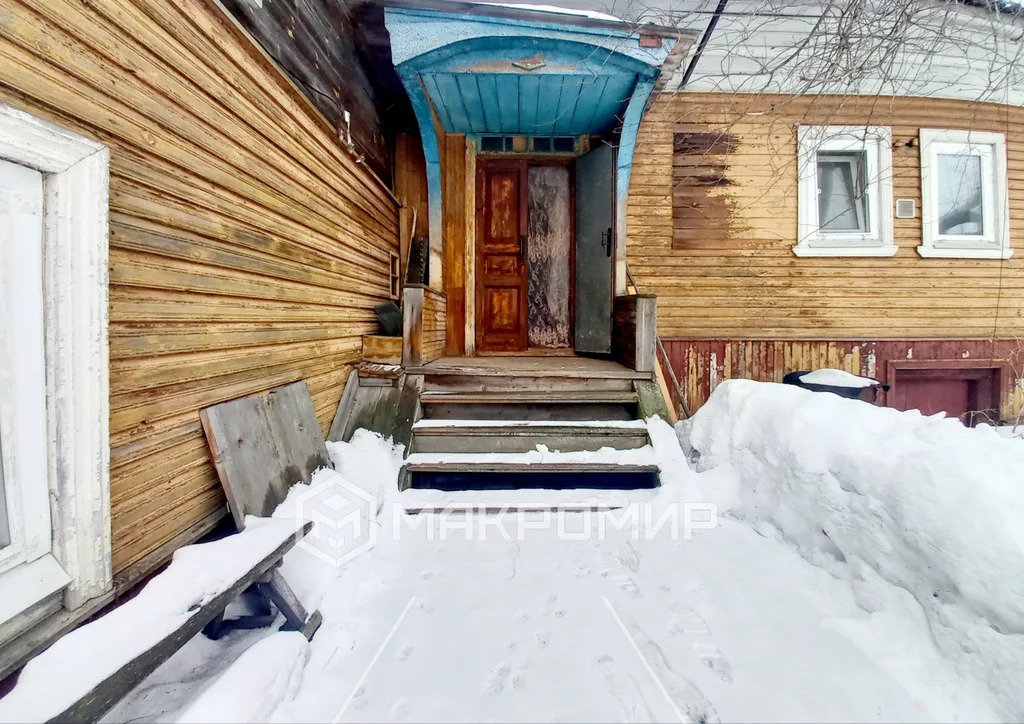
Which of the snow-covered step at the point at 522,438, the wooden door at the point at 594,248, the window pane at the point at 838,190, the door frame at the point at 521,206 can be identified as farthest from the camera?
the window pane at the point at 838,190

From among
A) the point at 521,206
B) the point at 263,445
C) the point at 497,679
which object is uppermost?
the point at 521,206

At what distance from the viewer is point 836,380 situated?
13.0 ft

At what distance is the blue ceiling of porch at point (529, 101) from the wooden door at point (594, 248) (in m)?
0.38

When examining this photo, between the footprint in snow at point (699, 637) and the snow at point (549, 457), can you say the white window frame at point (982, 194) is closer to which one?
the snow at point (549, 457)

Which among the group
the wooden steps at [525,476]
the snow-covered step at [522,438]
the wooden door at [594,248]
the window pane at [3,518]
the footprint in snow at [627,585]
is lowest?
the footprint in snow at [627,585]

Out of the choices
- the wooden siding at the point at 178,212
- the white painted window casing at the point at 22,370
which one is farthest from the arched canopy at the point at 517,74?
the white painted window casing at the point at 22,370

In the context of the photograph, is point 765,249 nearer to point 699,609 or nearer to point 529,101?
point 529,101

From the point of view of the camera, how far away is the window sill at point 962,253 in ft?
17.0

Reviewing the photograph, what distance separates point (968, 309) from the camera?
5.23 meters

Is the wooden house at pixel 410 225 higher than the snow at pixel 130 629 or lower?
higher

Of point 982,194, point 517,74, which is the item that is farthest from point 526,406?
point 982,194

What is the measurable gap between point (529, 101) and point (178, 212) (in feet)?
10.7

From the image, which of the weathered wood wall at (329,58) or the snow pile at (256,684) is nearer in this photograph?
the snow pile at (256,684)

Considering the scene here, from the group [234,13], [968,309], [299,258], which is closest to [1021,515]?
[299,258]
